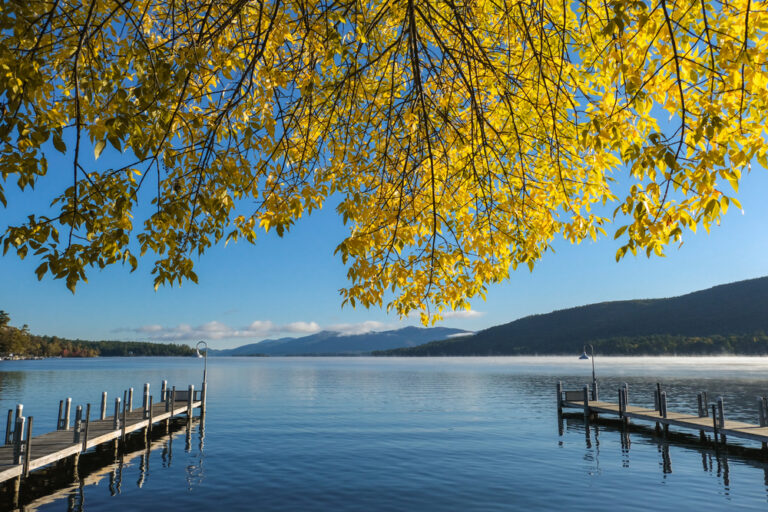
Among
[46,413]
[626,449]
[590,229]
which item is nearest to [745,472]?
[626,449]

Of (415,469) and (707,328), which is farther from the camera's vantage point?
Result: (707,328)

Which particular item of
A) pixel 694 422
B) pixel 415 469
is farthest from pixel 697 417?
pixel 415 469

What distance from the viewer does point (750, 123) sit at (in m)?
5.23

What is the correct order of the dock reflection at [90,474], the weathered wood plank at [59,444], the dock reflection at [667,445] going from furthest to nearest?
the dock reflection at [667,445], the dock reflection at [90,474], the weathered wood plank at [59,444]

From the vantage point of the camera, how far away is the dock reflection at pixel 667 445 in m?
25.9

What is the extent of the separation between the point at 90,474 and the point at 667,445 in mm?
30751

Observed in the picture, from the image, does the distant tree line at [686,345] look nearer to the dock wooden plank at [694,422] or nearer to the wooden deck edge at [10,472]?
the dock wooden plank at [694,422]

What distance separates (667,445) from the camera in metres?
32.0

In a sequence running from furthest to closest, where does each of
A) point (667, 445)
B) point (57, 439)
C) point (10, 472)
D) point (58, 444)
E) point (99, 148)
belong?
point (667, 445)
point (57, 439)
point (58, 444)
point (10, 472)
point (99, 148)

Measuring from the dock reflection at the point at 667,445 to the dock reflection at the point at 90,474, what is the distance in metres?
21.5

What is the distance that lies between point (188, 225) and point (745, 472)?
91.8 feet

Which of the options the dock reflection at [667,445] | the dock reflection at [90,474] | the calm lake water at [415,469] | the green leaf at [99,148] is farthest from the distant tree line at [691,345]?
the green leaf at [99,148]

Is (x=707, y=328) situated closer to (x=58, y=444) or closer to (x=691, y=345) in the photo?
(x=691, y=345)

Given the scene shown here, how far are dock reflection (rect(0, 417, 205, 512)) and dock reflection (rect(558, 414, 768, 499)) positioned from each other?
21.5 m
